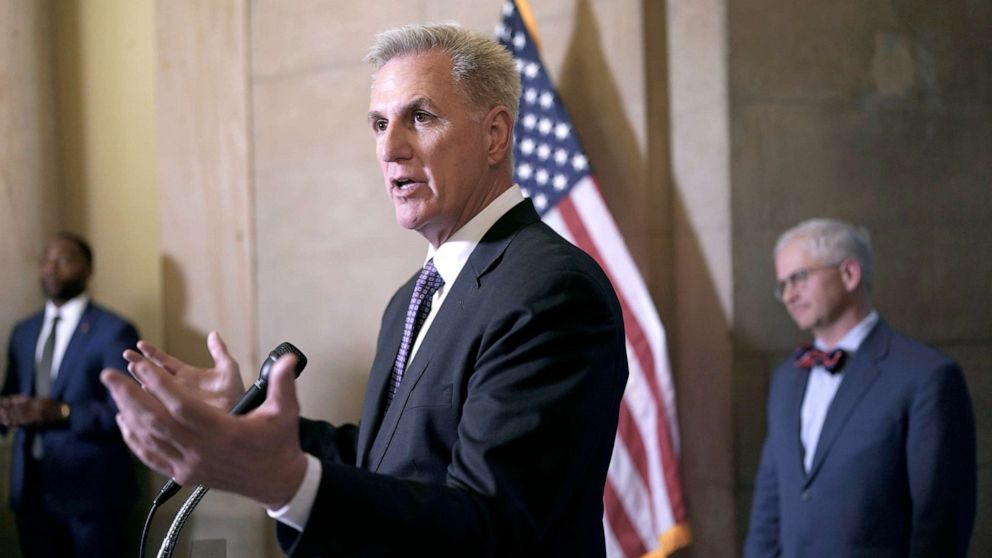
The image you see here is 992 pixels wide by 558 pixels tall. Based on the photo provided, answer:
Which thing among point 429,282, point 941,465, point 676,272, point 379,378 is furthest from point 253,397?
point 676,272

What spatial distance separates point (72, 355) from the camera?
5.82 meters

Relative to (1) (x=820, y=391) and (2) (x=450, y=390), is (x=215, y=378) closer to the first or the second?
(2) (x=450, y=390)

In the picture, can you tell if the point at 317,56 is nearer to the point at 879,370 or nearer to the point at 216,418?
the point at 879,370

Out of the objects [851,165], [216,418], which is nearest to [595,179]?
[851,165]

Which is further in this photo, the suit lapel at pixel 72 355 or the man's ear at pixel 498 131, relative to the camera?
the suit lapel at pixel 72 355

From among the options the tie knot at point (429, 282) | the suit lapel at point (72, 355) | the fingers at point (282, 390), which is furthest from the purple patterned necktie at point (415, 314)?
the suit lapel at point (72, 355)

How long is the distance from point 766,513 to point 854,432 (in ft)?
1.93

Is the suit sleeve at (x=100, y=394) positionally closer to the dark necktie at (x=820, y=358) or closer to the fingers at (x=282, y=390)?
the dark necktie at (x=820, y=358)

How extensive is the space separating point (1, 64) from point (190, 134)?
4.33ft

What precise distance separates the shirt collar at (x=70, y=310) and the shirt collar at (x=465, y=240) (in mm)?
4266

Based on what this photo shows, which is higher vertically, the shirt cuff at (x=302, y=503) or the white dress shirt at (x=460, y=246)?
the white dress shirt at (x=460, y=246)

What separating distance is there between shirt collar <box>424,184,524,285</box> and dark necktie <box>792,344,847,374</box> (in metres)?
2.02

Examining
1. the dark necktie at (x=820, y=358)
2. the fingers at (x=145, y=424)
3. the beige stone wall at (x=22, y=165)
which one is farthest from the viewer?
the beige stone wall at (x=22, y=165)

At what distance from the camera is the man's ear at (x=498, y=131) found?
226 centimetres
